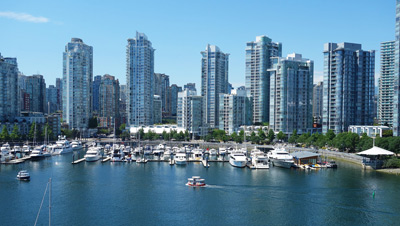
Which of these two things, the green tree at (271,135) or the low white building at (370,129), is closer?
the low white building at (370,129)

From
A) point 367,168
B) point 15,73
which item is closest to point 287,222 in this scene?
point 367,168

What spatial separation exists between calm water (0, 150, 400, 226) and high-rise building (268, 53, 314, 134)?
66.5m

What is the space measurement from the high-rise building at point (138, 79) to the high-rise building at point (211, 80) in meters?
27.8

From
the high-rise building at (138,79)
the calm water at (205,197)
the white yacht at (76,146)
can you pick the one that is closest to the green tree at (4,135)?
the white yacht at (76,146)

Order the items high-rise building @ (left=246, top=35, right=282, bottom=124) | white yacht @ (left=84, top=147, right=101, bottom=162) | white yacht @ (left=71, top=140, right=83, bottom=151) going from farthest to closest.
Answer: high-rise building @ (left=246, top=35, right=282, bottom=124), white yacht @ (left=71, top=140, right=83, bottom=151), white yacht @ (left=84, top=147, right=101, bottom=162)

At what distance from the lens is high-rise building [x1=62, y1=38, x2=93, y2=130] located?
537ft

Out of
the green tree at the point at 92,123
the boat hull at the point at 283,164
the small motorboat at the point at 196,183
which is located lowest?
the small motorboat at the point at 196,183

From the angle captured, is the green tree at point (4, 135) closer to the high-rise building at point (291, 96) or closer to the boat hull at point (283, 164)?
the boat hull at point (283, 164)

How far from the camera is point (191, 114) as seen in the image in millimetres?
162250

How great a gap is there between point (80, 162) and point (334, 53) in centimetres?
8900

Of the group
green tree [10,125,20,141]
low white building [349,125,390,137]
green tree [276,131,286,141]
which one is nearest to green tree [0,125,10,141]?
green tree [10,125,20,141]

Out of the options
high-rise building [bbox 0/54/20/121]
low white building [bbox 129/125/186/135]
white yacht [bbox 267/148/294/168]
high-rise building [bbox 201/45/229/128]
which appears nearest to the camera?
white yacht [bbox 267/148/294/168]

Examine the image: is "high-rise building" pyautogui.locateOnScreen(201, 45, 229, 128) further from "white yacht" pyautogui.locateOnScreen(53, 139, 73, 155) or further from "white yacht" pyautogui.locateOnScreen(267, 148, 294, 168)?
"white yacht" pyautogui.locateOnScreen(267, 148, 294, 168)

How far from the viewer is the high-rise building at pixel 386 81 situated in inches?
5859
